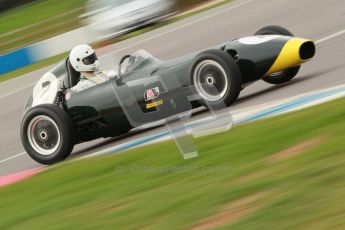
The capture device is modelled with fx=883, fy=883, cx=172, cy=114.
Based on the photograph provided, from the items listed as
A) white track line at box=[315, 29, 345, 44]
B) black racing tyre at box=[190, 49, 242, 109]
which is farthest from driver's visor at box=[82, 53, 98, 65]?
white track line at box=[315, 29, 345, 44]

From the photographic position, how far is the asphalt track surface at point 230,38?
36.1 ft

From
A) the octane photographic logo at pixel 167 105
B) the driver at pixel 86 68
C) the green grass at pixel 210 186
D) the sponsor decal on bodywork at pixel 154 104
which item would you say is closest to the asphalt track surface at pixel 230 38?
the driver at pixel 86 68

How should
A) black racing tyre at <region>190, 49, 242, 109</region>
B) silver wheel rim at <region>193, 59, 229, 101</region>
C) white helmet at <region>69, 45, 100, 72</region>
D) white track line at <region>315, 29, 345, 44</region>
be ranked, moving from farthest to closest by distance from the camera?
white track line at <region>315, 29, 345, 44</region>
white helmet at <region>69, 45, 100, 72</region>
silver wheel rim at <region>193, 59, 229, 101</region>
black racing tyre at <region>190, 49, 242, 109</region>

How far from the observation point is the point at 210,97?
405 inches

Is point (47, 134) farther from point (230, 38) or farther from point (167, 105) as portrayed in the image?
point (230, 38)

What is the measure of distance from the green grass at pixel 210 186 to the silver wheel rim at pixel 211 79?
123 cm

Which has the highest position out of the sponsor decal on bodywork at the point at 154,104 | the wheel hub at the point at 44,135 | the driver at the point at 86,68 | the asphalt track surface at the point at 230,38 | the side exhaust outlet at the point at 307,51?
the driver at the point at 86,68

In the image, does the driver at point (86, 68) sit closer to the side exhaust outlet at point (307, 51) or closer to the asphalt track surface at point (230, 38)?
the asphalt track surface at point (230, 38)

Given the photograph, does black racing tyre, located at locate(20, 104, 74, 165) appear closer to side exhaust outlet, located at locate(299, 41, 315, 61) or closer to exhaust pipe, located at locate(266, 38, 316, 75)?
exhaust pipe, located at locate(266, 38, 316, 75)

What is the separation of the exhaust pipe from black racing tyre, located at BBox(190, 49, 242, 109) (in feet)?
1.85

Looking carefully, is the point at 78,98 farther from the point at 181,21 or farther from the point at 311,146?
the point at 181,21

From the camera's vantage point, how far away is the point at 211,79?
10195mm

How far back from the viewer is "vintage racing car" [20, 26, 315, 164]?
401 inches

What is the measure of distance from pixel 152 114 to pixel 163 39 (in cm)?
934
